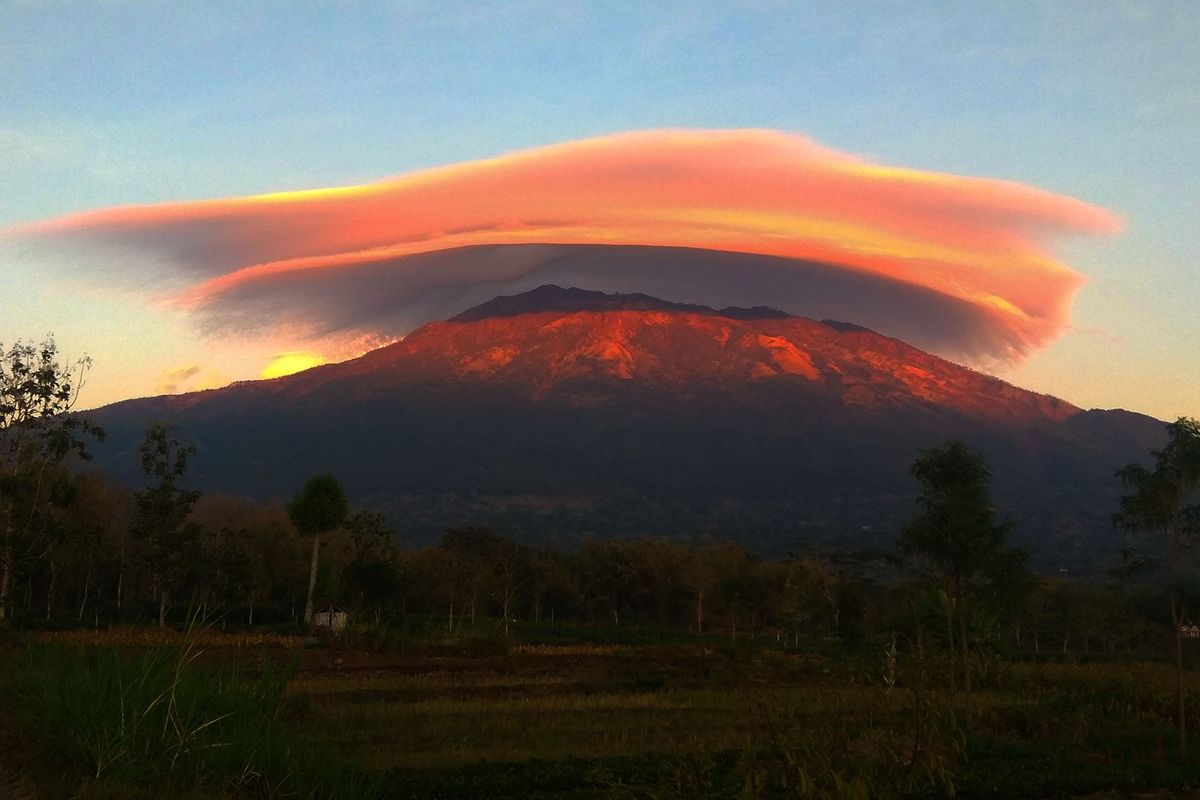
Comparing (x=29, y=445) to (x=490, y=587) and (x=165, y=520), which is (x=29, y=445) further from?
(x=490, y=587)

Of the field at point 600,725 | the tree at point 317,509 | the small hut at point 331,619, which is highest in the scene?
the tree at point 317,509

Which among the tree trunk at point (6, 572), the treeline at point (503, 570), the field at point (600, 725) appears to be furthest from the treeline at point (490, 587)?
the field at point (600, 725)

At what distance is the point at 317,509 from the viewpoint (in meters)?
50.0

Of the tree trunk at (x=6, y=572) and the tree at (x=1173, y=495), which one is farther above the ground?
the tree at (x=1173, y=495)

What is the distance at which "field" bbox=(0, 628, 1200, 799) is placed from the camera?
6266 mm

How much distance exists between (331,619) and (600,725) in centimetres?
2712

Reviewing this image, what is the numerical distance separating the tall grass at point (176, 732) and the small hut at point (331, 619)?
1298 inches

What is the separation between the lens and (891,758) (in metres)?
6.13

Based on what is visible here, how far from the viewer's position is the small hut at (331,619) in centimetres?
4547

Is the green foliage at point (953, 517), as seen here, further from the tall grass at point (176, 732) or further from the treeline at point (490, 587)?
the tall grass at point (176, 732)

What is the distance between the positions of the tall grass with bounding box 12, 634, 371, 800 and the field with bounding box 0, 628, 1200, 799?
1.3 inches

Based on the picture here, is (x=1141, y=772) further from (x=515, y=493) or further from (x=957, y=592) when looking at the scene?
(x=515, y=493)

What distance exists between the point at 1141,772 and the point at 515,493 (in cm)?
18166

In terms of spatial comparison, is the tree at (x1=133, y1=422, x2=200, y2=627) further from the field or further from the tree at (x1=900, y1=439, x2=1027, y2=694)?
the tree at (x1=900, y1=439, x2=1027, y2=694)
